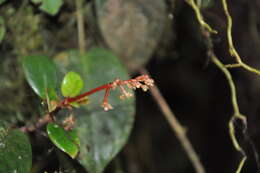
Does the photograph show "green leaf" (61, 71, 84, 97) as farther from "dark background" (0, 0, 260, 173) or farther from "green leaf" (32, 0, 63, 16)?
"dark background" (0, 0, 260, 173)

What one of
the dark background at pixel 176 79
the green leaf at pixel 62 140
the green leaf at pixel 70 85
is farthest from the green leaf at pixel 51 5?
the green leaf at pixel 62 140

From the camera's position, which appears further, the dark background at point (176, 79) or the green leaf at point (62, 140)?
the dark background at point (176, 79)

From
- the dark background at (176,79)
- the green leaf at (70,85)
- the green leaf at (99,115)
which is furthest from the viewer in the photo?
the dark background at (176,79)

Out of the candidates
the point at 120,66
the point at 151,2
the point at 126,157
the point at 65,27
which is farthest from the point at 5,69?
the point at 126,157

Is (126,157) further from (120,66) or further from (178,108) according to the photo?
(178,108)

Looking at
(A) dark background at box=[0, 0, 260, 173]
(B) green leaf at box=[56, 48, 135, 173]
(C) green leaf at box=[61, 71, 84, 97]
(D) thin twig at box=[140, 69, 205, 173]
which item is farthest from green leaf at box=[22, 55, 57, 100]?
(D) thin twig at box=[140, 69, 205, 173]

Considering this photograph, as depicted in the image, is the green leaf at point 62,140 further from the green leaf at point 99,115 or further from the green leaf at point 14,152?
the green leaf at point 99,115
